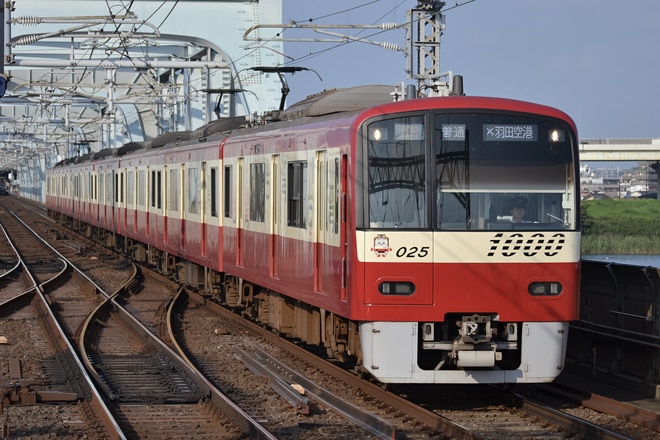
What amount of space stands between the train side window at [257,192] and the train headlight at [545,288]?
14.4ft

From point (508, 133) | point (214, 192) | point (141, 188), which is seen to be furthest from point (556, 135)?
point (141, 188)

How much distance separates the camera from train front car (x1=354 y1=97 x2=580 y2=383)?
366 inches

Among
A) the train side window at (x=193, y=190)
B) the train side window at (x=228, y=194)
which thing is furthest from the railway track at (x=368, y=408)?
the train side window at (x=193, y=190)

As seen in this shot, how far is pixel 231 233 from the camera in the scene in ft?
49.2

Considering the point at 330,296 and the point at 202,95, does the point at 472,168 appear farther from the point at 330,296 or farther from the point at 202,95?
the point at 202,95

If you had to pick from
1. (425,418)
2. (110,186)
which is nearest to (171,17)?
(110,186)

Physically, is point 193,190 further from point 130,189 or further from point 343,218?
point 343,218

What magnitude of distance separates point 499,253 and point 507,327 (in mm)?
600

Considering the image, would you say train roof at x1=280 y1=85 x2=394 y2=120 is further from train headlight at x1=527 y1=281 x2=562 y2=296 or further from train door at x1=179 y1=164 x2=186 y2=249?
train door at x1=179 y1=164 x2=186 y2=249

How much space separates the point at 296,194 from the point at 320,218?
3.34ft

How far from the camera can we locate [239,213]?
14.6 m

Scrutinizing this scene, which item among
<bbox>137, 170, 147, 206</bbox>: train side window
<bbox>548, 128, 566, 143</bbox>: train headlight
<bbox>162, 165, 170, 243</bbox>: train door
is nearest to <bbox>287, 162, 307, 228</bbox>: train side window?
<bbox>548, 128, 566, 143</bbox>: train headlight

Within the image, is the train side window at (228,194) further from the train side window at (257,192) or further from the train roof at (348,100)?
the train roof at (348,100)

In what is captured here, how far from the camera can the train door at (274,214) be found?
40.9 feet
